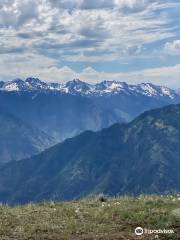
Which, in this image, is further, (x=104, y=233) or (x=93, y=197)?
(x=93, y=197)

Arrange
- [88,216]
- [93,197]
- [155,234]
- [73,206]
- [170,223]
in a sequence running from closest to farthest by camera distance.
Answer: [155,234]
[170,223]
[88,216]
[73,206]
[93,197]

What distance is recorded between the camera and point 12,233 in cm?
2097

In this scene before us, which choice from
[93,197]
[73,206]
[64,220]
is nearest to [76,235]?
[64,220]

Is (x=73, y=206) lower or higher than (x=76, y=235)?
higher

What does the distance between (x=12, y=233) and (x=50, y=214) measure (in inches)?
158

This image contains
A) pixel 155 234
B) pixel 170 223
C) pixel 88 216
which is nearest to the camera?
pixel 155 234

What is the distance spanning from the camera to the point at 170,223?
869 inches

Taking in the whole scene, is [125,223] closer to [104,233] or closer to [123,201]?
[104,233]

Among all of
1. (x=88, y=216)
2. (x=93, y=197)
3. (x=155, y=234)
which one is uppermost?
(x=93, y=197)

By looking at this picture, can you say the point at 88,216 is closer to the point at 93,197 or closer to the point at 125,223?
the point at 125,223

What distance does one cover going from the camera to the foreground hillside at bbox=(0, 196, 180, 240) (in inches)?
815

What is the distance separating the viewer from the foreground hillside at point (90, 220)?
20703 millimetres

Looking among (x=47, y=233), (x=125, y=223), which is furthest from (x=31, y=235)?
(x=125, y=223)

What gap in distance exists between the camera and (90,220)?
2316 cm
